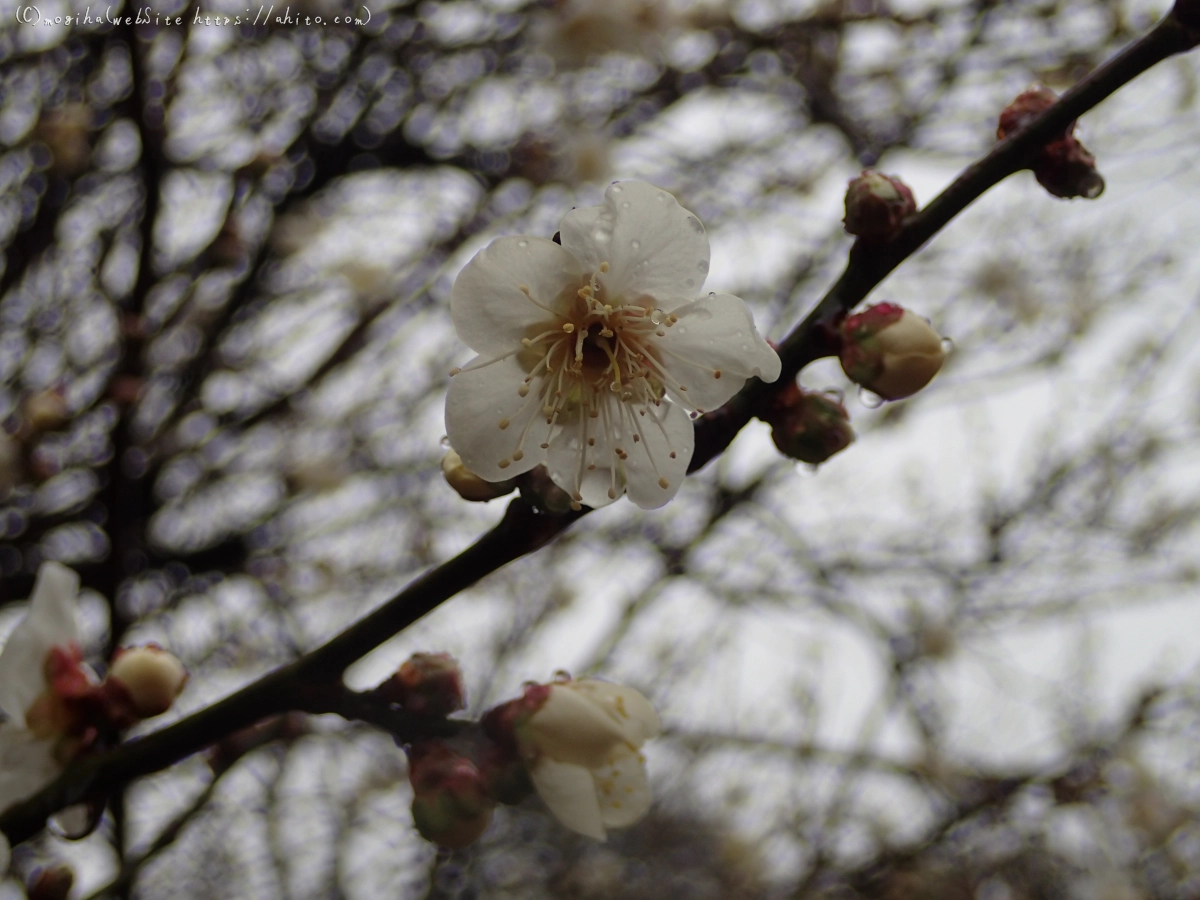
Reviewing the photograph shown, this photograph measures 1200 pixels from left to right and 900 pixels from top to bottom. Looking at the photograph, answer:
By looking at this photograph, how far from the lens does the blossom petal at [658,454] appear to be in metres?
0.92

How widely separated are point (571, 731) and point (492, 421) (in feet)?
1.04

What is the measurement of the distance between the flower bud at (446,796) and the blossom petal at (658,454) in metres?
0.32

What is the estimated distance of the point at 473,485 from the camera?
90 cm

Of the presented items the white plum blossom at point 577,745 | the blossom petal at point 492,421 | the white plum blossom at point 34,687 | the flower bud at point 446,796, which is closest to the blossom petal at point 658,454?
the blossom petal at point 492,421

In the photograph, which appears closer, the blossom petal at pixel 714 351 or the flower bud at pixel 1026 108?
the blossom petal at pixel 714 351

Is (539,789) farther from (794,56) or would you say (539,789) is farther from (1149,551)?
(1149,551)

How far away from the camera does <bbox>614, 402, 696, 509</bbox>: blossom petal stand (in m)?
0.92

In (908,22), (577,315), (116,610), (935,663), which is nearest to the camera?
(577,315)

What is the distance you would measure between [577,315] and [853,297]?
1.01 feet

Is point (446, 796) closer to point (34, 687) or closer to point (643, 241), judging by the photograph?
point (34, 687)

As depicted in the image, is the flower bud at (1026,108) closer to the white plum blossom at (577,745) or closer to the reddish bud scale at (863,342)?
the reddish bud scale at (863,342)

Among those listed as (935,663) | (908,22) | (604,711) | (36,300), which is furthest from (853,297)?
(935,663)

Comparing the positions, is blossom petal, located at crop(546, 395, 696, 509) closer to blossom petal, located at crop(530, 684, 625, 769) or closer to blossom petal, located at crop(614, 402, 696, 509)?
blossom petal, located at crop(614, 402, 696, 509)

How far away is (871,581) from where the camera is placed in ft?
14.5
